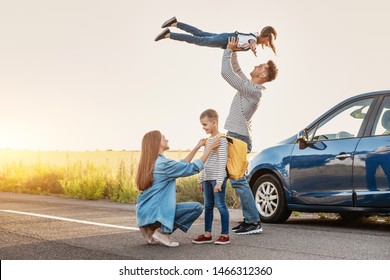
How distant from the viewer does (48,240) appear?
886 cm

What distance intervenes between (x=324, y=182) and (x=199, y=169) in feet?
8.93

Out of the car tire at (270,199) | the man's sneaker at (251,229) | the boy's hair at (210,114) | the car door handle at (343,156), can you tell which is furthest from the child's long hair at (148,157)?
the car tire at (270,199)

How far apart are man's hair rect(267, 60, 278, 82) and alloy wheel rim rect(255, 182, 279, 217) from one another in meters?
2.10

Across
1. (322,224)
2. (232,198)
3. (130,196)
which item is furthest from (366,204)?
(130,196)

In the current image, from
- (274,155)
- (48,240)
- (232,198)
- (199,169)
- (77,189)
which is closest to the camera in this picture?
(199,169)

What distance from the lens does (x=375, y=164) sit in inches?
365

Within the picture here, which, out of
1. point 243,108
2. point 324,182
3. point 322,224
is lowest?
point 322,224

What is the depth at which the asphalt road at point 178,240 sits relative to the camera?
7543 mm

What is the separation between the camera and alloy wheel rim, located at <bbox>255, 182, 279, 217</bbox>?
10703 millimetres

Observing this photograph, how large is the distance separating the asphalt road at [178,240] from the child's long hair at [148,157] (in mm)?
731

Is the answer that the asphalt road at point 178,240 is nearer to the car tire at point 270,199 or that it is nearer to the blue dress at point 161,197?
the car tire at point 270,199

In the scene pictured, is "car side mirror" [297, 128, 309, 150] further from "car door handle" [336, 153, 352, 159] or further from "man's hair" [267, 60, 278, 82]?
"man's hair" [267, 60, 278, 82]

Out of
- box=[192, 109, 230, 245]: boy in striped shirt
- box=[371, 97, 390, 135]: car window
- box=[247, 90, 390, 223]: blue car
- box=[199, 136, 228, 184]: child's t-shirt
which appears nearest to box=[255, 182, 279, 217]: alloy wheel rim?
box=[247, 90, 390, 223]: blue car

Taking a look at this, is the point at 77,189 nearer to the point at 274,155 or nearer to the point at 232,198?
the point at 232,198
